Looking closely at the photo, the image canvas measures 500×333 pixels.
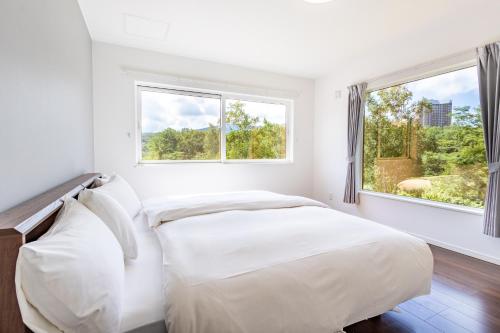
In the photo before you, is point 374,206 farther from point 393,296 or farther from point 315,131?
point 393,296

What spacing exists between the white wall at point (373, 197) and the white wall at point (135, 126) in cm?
48

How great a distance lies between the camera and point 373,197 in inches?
140

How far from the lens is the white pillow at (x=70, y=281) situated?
66 cm

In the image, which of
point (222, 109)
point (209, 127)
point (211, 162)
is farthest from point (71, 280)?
point (222, 109)

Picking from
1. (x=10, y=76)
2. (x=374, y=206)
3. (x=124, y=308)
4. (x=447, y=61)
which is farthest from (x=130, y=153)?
(x=447, y=61)

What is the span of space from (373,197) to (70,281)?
3.69m

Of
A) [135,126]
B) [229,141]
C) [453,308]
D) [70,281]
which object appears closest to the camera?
[70,281]

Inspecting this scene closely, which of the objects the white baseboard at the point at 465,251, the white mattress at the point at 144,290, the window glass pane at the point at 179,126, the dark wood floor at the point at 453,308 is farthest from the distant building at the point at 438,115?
the white mattress at the point at 144,290

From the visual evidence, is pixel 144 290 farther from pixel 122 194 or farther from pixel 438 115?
pixel 438 115

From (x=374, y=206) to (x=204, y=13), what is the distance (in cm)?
331

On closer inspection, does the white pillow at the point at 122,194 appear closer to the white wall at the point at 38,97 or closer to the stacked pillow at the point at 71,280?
the white wall at the point at 38,97

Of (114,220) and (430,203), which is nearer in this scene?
(114,220)

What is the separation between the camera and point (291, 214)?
6.39 feet

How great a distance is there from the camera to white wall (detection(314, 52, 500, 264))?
2.54 meters
